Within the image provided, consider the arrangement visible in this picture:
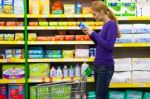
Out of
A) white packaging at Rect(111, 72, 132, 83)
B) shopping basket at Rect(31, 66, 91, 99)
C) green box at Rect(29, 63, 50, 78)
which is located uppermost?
shopping basket at Rect(31, 66, 91, 99)

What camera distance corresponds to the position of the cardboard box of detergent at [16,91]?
531 cm

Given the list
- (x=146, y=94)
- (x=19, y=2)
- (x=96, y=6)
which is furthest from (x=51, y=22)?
(x=146, y=94)

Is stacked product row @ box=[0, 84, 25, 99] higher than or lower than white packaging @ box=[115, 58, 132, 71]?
lower

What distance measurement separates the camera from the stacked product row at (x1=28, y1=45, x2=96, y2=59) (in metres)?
5.31

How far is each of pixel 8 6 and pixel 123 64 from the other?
6.60 feet

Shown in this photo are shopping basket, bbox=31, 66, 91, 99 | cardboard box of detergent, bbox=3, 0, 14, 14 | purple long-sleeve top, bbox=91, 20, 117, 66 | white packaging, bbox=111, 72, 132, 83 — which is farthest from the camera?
white packaging, bbox=111, 72, 132, 83

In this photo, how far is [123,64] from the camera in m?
5.32

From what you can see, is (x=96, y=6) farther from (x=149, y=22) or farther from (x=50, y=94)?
(x=149, y=22)

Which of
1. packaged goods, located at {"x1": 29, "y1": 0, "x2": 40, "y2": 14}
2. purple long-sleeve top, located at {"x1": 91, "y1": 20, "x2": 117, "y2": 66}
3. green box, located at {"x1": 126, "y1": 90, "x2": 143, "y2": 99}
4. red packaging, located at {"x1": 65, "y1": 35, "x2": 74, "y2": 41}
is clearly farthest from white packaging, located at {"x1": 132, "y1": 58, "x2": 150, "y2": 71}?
packaged goods, located at {"x1": 29, "y1": 0, "x2": 40, "y2": 14}

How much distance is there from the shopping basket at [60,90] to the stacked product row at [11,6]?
6.68 feet

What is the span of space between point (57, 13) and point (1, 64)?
1322mm

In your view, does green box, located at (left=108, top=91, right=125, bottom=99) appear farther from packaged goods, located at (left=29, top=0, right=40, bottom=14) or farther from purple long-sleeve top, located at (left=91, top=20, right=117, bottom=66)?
packaged goods, located at (left=29, top=0, right=40, bottom=14)

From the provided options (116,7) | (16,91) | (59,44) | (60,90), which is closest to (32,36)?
(59,44)

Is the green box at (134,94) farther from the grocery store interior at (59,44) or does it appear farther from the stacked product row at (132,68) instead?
the stacked product row at (132,68)
